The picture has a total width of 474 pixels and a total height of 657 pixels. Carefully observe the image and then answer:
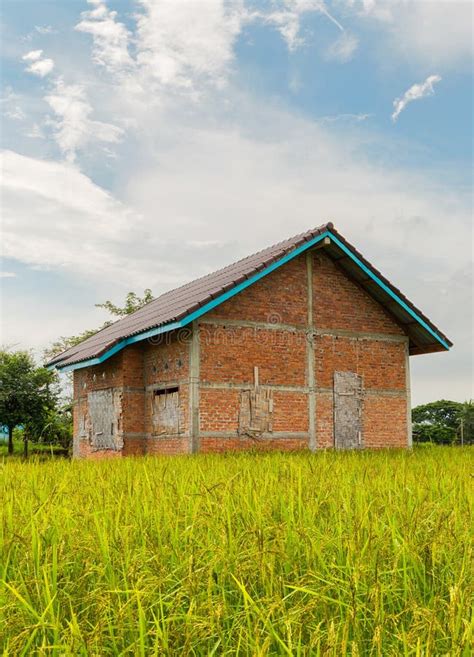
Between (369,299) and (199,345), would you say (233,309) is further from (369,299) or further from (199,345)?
(369,299)

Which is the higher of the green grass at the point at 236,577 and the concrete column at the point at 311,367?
the concrete column at the point at 311,367

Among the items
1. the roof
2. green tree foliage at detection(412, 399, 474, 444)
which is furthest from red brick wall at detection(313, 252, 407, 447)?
green tree foliage at detection(412, 399, 474, 444)

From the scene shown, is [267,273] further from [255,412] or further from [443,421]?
[443,421]

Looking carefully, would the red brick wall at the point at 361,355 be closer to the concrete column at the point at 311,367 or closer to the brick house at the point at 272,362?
the brick house at the point at 272,362

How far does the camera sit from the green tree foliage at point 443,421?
134 feet

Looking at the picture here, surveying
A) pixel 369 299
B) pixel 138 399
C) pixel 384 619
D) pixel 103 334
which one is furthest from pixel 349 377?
pixel 384 619

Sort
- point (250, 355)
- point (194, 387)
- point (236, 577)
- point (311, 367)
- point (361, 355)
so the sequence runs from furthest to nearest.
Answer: point (361, 355)
point (311, 367)
point (250, 355)
point (194, 387)
point (236, 577)

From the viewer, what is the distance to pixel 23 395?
103ft

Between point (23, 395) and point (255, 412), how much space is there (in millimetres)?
18355

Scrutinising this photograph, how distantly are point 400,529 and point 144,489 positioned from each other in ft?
7.45

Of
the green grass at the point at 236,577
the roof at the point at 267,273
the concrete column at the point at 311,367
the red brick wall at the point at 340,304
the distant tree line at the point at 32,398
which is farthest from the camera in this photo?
the distant tree line at the point at 32,398

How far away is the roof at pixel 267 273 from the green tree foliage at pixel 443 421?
835 inches

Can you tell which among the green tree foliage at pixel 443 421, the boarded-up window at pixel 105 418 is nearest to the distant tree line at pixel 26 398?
the boarded-up window at pixel 105 418

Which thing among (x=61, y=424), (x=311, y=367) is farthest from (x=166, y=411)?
(x=61, y=424)
